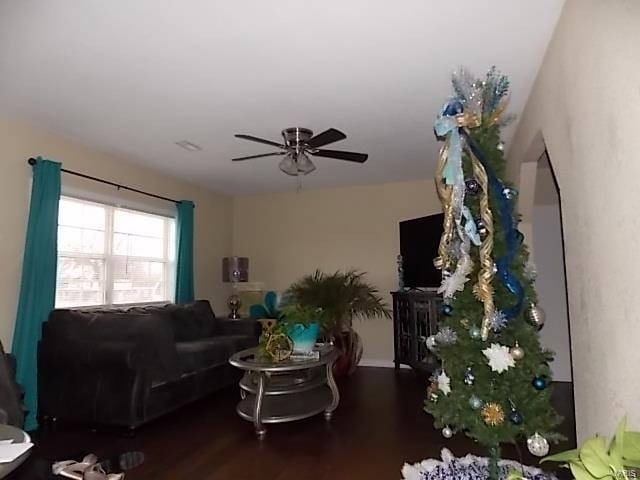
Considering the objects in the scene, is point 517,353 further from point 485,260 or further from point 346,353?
point 346,353

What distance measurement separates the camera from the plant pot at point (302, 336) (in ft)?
11.5

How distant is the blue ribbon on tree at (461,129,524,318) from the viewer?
2025 mm

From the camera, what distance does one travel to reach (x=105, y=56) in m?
2.46

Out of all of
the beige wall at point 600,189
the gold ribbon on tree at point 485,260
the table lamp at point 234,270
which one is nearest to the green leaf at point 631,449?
the beige wall at point 600,189

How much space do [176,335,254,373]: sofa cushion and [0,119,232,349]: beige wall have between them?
1.33 meters

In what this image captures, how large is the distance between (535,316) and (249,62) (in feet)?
6.81

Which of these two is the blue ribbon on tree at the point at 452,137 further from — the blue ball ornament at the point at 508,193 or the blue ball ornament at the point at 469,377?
the blue ball ornament at the point at 469,377

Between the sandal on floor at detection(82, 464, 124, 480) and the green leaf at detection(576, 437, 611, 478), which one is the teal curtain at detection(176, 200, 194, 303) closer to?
the sandal on floor at detection(82, 464, 124, 480)

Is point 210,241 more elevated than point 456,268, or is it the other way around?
point 210,241

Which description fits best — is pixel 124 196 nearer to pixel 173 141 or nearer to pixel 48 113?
pixel 173 141

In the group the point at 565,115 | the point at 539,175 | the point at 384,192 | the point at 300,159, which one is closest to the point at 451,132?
the point at 565,115

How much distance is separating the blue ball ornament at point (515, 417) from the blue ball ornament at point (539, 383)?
5.8 inches

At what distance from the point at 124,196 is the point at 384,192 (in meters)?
3.21

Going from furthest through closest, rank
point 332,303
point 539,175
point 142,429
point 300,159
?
point 332,303 < point 539,175 < point 300,159 < point 142,429
